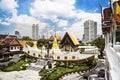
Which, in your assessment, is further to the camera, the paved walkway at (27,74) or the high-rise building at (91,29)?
the high-rise building at (91,29)

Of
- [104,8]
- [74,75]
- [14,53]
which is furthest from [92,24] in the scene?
[104,8]

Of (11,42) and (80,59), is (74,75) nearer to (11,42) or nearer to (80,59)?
(80,59)

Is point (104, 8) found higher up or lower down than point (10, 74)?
higher up

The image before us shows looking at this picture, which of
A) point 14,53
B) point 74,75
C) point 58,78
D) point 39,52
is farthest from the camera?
point 14,53

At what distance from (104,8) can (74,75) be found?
21025mm

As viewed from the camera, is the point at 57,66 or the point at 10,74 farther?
the point at 57,66

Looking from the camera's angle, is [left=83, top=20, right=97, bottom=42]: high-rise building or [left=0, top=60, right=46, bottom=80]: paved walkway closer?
[left=0, top=60, right=46, bottom=80]: paved walkway

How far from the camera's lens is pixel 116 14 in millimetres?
6062

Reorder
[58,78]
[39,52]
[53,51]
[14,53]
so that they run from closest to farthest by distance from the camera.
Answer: [58,78], [53,51], [39,52], [14,53]

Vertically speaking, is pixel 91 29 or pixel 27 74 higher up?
pixel 91 29

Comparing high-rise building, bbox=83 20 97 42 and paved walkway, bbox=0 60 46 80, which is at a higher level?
high-rise building, bbox=83 20 97 42

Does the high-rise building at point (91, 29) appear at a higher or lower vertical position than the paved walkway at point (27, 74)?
higher

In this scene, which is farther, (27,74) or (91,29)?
(91,29)

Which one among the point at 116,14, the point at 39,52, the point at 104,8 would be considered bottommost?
the point at 39,52
